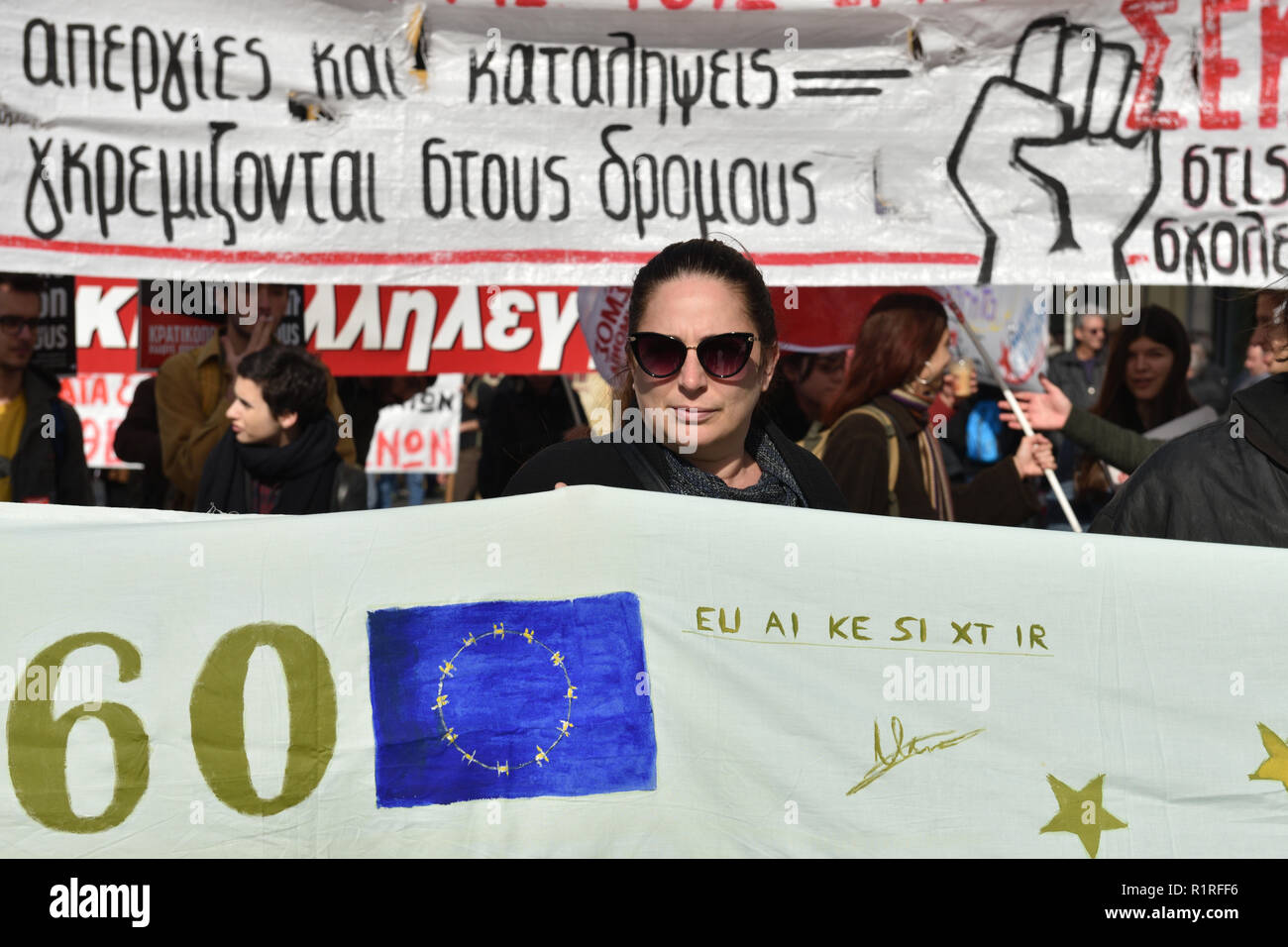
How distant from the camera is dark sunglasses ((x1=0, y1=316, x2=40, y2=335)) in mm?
5316

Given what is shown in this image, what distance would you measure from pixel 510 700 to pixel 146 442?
3952 mm

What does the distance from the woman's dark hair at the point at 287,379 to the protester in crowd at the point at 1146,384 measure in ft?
10.2

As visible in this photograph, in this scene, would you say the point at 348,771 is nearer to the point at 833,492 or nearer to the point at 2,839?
the point at 2,839

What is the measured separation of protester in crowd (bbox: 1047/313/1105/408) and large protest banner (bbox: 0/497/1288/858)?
6305 mm

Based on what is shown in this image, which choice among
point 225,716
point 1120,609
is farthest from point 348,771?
point 1120,609

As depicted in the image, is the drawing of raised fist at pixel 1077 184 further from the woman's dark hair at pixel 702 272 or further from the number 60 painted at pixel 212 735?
the number 60 painted at pixel 212 735

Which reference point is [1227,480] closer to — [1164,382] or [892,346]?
[892,346]

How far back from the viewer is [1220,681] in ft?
8.89

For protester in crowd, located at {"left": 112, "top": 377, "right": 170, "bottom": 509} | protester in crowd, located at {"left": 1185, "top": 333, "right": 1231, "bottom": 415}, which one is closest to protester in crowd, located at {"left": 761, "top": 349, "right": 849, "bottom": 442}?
protester in crowd, located at {"left": 112, "top": 377, "right": 170, "bottom": 509}

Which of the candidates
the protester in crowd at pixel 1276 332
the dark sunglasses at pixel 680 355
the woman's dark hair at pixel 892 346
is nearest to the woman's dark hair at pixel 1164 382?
the woman's dark hair at pixel 892 346

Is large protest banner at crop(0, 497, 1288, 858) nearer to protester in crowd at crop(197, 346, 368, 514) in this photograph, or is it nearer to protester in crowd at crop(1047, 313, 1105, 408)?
protester in crowd at crop(197, 346, 368, 514)

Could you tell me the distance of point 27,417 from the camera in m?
5.35

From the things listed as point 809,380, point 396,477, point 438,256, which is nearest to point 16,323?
point 438,256
